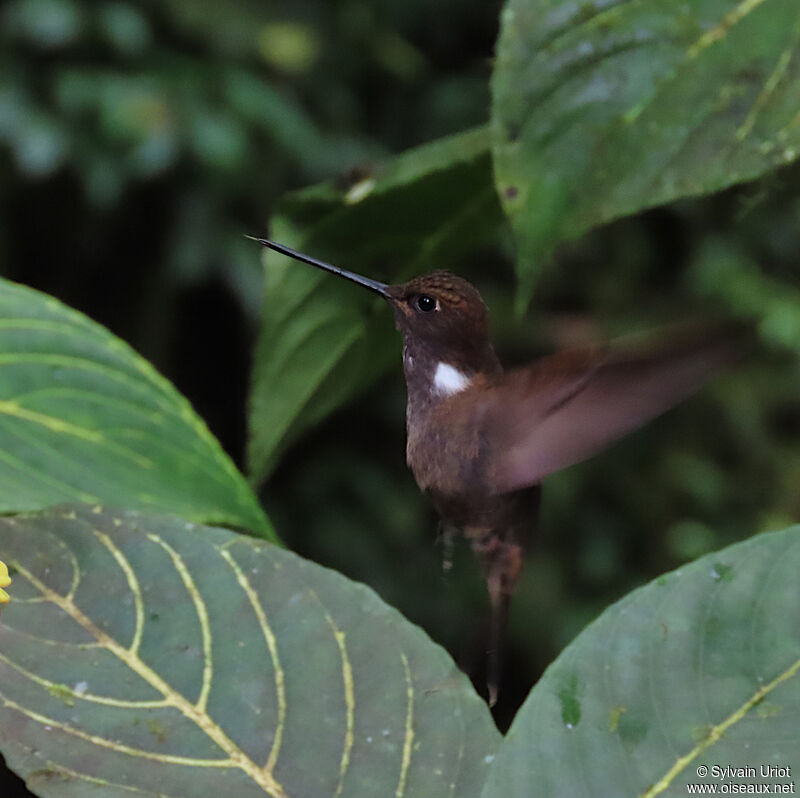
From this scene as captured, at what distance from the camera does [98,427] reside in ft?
2.77

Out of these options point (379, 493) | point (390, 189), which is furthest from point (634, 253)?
point (390, 189)

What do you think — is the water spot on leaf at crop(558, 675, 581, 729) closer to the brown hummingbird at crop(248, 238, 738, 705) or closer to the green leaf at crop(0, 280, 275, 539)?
the brown hummingbird at crop(248, 238, 738, 705)

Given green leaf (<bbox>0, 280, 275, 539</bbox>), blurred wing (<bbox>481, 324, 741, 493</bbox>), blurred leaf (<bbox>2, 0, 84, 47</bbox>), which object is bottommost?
blurred wing (<bbox>481, 324, 741, 493</bbox>)

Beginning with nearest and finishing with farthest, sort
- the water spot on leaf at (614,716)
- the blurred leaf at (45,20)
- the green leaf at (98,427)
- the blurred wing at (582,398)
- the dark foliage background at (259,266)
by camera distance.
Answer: the blurred wing at (582,398) → the water spot on leaf at (614,716) → the green leaf at (98,427) → the blurred leaf at (45,20) → the dark foliage background at (259,266)

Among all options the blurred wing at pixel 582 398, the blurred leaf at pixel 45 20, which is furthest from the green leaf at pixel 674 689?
the blurred leaf at pixel 45 20

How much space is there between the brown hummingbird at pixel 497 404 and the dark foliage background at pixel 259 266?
1.77m

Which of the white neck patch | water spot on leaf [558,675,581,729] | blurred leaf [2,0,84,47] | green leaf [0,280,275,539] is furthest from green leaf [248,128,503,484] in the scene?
blurred leaf [2,0,84,47]

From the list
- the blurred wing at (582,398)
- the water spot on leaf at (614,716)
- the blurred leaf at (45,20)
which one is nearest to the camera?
the blurred wing at (582,398)

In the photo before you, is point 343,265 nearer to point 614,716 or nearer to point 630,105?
point 630,105

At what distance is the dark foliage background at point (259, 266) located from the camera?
2.52m

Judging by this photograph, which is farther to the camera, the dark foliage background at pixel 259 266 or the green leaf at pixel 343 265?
the dark foliage background at pixel 259 266

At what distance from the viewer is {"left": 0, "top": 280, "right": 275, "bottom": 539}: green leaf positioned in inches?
31.7

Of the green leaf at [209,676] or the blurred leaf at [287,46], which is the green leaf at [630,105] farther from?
the blurred leaf at [287,46]

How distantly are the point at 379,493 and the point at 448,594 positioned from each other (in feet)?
0.99
